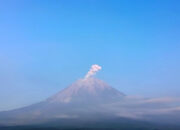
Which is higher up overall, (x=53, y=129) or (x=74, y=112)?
(x=74, y=112)

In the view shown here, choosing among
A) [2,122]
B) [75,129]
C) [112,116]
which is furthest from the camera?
[112,116]

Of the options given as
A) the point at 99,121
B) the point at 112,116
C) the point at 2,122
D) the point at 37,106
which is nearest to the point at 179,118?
the point at 112,116

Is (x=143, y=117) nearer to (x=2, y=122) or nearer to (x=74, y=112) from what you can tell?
(x=74, y=112)

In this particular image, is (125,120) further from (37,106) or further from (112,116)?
(37,106)

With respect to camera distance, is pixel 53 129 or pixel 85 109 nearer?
pixel 53 129

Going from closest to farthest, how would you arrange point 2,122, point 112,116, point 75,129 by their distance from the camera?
1. point 75,129
2. point 2,122
3. point 112,116

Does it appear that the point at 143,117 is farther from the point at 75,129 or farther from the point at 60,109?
the point at 75,129

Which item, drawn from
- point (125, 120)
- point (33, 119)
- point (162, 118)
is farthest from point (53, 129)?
point (162, 118)

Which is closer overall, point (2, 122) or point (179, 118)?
point (2, 122)

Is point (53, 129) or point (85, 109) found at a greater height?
point (85, 109)
